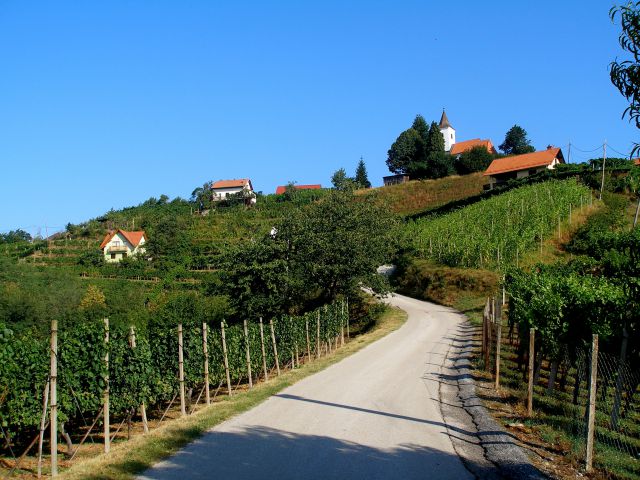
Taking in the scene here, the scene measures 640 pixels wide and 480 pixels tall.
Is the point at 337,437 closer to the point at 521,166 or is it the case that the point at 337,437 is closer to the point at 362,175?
the point at 521,166

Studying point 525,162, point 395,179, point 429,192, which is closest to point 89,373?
point 525,162

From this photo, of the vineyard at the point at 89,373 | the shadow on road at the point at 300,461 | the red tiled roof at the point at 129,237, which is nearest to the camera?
the shadow on road at the point at 300,461

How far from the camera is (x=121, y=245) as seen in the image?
78562 mm

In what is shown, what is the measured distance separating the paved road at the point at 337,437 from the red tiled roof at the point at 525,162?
6839 centimetres

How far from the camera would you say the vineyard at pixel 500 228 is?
42.6m

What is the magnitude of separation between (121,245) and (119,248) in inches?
25.6

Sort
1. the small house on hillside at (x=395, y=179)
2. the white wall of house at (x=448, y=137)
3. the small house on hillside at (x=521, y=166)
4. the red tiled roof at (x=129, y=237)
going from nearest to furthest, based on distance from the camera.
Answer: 1. the small house on hillside at (x=521, y=166)
2. the red tiled roof at (x=129, y=237)
3. the small house on hillside at (x=395, y=179)
4. the white wall of house at (x=448, y=137)

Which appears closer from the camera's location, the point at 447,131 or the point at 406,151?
the point at 406,151

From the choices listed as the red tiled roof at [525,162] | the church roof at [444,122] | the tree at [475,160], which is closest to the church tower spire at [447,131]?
the church roof at [444,122]

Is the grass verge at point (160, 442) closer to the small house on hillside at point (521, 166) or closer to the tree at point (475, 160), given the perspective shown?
the small house on hillside at point (521, 166)

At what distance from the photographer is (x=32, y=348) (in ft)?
34.0

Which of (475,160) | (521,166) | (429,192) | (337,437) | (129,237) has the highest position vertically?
(475,160)

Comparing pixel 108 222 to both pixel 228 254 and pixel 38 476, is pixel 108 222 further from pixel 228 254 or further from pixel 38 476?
pixel 38 476

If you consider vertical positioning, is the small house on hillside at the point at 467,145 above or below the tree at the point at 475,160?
Answer: above
